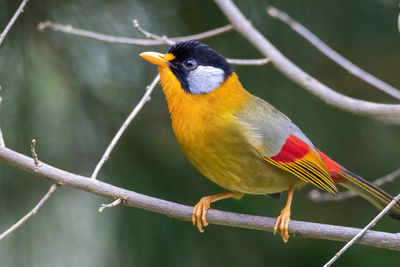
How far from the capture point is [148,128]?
3670mm

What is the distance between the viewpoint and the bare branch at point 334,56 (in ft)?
10.3

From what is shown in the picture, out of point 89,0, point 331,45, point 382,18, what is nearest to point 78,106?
point 89,0

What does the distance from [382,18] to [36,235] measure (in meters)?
2.50

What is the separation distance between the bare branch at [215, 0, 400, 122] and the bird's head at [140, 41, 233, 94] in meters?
0.31

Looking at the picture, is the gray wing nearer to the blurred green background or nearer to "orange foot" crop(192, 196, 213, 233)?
"orange foot" crop(192, 196, 213, 233)

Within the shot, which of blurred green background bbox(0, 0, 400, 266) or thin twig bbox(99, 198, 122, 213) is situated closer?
thin twig bbox(99, 198, 122, 213)

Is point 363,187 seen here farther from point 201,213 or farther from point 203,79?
point 203,79

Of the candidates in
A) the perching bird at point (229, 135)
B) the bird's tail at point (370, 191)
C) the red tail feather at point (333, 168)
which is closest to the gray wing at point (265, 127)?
the perching bird at point (229, 135)

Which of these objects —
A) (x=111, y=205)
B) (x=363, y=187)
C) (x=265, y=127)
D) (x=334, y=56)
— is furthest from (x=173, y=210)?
(x=334, y=56)

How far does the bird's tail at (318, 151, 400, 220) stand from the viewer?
10.8 feet

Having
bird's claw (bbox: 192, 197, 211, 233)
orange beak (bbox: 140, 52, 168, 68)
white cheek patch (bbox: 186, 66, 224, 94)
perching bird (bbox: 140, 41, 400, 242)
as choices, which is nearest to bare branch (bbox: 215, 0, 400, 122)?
perching bird (bbox: 140, 41, 400, 242)

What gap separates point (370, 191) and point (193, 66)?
3.78 ft

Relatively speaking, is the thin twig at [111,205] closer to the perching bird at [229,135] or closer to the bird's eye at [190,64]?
the perching bird at [229,135]

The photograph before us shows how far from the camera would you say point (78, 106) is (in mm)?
3602
